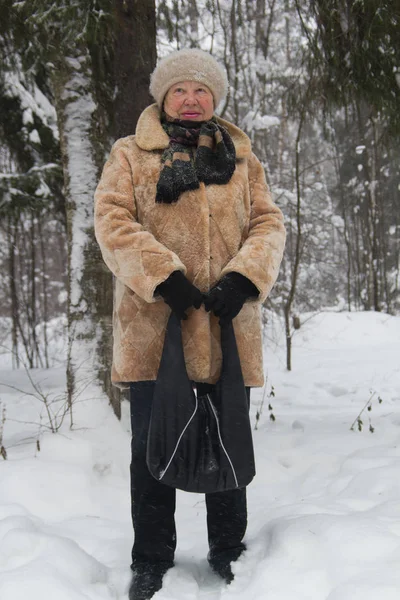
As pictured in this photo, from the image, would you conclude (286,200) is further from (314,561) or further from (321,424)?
(314,561)

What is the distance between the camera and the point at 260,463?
323 centimetres

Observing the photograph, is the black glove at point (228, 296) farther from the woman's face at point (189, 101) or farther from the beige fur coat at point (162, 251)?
the woman's face at point (189, 101)

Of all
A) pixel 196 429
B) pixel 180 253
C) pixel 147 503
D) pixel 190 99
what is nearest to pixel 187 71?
pixel 190 99

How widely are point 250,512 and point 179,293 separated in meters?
1.42

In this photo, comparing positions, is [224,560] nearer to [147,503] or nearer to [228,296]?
[147,503]

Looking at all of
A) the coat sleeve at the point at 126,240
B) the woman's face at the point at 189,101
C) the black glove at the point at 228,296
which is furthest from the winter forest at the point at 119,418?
the woman's face at the point at 189,101

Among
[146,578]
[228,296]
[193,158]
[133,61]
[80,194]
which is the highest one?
[133,61]

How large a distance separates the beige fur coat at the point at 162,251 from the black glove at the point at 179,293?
57 mm

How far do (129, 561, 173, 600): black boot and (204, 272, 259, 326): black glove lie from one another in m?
0.92

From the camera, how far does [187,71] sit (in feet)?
6.39

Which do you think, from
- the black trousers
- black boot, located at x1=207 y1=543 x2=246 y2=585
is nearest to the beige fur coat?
the black trousers

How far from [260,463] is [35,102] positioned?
4014mm

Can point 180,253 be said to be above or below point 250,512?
above

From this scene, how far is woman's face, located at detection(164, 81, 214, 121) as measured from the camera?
77.2 inches
